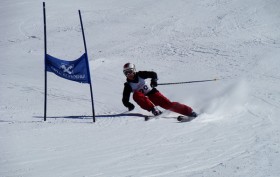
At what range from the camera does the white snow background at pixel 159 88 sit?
5.44m

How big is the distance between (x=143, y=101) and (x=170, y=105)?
615 mm

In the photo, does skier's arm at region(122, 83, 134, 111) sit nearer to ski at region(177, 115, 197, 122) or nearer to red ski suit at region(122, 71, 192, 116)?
red ski suit at region(122, 71, 192, 116)

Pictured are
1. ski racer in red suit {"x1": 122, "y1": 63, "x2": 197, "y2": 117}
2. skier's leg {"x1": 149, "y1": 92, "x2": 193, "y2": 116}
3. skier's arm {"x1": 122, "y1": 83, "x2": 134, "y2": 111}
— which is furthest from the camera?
skier's arm {"x1": 122, "y1": 83, "x2": 134, "y2": 111}

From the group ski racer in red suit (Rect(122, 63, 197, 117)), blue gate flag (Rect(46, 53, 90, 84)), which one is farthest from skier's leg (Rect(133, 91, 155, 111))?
blue gate flag (Rect(46, 53, 90, 84))

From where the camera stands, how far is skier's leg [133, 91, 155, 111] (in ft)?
29.3

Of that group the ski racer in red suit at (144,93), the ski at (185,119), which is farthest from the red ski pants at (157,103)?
the ski at (185,119)

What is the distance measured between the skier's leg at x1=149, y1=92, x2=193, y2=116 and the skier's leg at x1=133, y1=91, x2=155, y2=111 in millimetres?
243

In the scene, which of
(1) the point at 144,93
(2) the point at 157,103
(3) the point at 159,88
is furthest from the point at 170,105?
(3) the point at 159,88

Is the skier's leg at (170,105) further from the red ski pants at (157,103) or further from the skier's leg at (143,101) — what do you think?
the skier's leg at (143,101)

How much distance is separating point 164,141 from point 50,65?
3662 mm

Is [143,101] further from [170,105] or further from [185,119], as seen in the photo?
[185,119]

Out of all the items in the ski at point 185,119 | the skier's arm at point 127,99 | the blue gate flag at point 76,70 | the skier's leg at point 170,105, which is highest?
the blue gate flag at point 76,70

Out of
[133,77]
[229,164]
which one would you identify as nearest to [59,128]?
[133,77]

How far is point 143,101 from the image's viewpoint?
9016 mm
